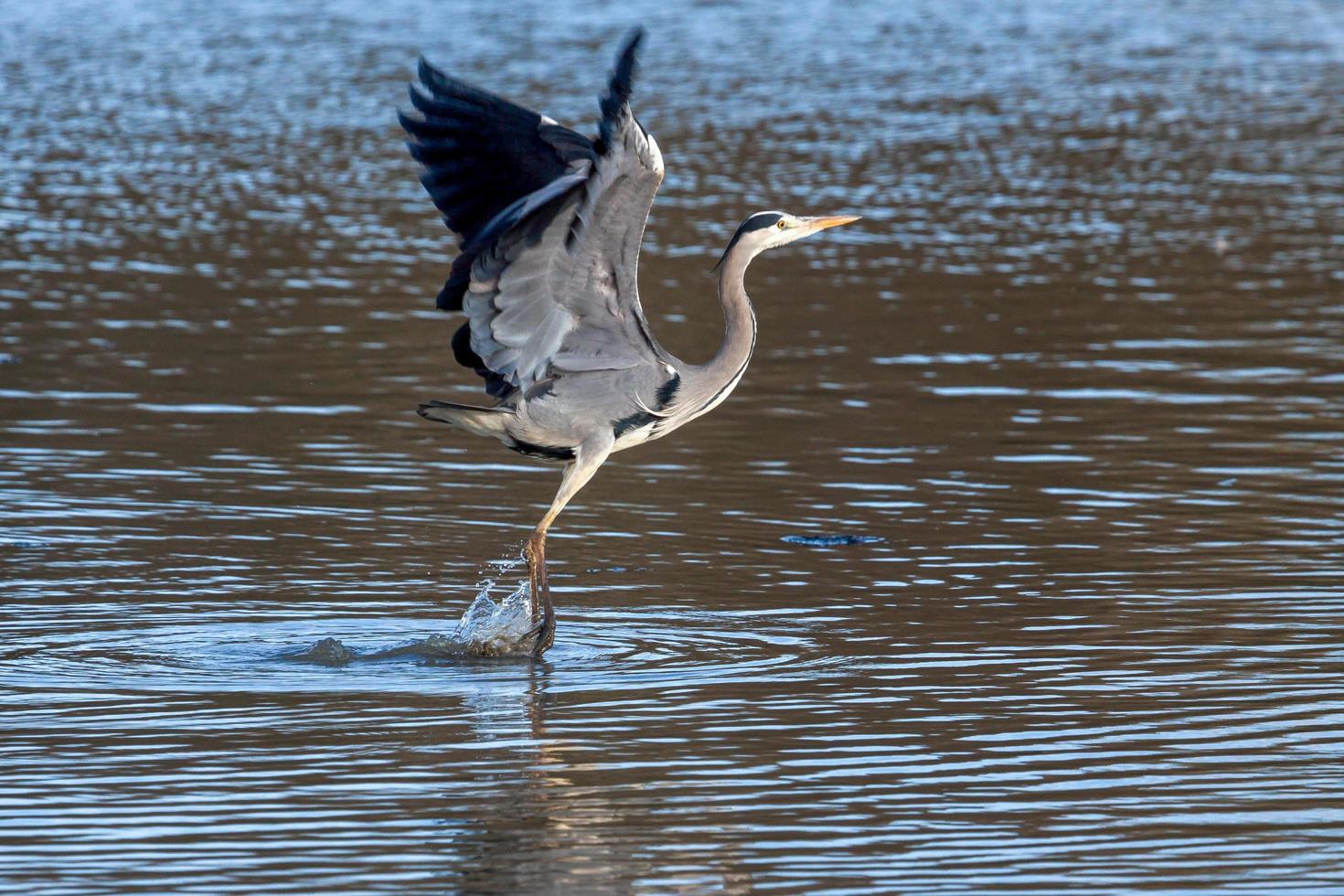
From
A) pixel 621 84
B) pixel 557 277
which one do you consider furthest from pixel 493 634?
pixel 621 84

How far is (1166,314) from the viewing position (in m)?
17.4

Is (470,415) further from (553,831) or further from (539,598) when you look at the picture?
(553,831)

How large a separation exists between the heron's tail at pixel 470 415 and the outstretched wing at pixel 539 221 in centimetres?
17

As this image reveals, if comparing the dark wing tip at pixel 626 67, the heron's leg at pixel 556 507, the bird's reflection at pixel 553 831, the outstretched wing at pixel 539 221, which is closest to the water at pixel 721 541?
the bird's reflection at pixel 553 831

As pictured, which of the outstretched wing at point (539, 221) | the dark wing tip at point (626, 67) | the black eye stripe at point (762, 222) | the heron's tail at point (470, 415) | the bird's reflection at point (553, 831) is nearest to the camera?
the bird's reflection at point (553, 831)

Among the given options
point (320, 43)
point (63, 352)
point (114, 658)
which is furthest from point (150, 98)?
→ point (114, 658)

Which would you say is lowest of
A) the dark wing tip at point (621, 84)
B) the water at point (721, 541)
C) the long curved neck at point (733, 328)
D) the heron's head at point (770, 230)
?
the water at point (721, 541)

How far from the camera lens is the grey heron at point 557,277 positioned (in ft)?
27.6

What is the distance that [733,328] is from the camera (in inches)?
378

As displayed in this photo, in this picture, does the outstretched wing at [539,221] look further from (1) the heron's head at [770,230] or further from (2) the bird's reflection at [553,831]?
(2) the bird's reflection at [553,831]

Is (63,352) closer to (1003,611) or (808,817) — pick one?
(1003,611)

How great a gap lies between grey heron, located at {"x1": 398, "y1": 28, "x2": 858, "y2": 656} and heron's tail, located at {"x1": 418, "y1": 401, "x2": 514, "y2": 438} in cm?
1

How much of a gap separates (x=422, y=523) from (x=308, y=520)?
57cm

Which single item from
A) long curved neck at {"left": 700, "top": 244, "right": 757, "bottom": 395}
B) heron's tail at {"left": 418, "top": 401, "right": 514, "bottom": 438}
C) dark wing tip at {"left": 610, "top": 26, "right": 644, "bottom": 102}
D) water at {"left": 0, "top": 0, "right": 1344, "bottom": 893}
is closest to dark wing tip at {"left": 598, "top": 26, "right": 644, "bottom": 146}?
dark wing tip at {"left": 610, "top": 26, "right": 644, "bottom": 102}
